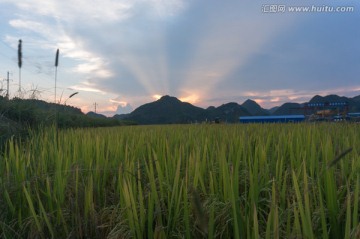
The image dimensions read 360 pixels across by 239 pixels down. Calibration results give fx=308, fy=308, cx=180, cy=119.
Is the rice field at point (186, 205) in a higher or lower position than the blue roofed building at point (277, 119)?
lower

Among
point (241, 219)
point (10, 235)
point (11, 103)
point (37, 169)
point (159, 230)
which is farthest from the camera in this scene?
point (11, 103)

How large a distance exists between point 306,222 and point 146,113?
57487 millimetres

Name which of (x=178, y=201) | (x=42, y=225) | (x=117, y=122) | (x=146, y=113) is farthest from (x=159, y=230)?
(x=146, y=113)

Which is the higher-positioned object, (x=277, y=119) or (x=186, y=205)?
(x=277, y=119)

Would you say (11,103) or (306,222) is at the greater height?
(11,103)

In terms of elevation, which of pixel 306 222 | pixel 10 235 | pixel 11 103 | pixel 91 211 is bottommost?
pixel 10 235

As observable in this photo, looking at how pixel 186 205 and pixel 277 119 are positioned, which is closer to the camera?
pixel 186 205

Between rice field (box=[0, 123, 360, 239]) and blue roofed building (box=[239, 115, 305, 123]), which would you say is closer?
rice field (box=[0, 123, 360, 239])

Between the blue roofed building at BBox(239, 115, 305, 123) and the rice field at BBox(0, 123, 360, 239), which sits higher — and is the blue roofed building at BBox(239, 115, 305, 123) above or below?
above

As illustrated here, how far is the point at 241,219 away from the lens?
4.54ft

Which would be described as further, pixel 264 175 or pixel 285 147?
pixel 285 147

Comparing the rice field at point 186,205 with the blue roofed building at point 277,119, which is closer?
the rice field at point 186,205

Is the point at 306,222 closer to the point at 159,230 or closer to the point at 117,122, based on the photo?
the point at 159,230

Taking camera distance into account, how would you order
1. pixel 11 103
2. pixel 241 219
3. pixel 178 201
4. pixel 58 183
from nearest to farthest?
pixel 241 219 → pixel 178 201 → pixel 58 183 → pixel 11 103
